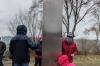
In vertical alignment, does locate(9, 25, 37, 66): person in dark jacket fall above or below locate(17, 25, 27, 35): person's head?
below

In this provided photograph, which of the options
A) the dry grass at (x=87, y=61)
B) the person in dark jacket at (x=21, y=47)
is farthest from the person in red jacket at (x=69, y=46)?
the dry grass at (x=87, y=61)

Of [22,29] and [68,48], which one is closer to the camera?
[22,29]

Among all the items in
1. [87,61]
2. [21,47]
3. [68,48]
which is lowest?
[87,61]

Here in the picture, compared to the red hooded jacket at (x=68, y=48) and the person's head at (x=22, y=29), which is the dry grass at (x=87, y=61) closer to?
the red hooded jacket at (x=68, y=48)

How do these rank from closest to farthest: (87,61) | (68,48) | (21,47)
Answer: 1. (21,47)
2. (68,48)
3. (87,61)

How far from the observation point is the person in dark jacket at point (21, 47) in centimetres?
1018

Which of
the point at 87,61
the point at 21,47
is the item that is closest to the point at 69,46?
the point at 21,47

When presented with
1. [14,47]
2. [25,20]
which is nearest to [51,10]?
[14,47]

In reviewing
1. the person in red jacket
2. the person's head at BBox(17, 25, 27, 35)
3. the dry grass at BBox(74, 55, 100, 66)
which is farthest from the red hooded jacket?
the dry grass at BBox(74, 55, 100, 66)

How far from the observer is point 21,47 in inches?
400

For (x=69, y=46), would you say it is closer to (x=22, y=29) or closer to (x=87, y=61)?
(x=22, y=29)

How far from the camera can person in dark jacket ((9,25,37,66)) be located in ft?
33.4

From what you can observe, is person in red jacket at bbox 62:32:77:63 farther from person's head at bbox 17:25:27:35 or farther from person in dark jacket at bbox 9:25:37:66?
person's head at bbox 17:25:27:35

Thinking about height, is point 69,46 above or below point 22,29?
below
